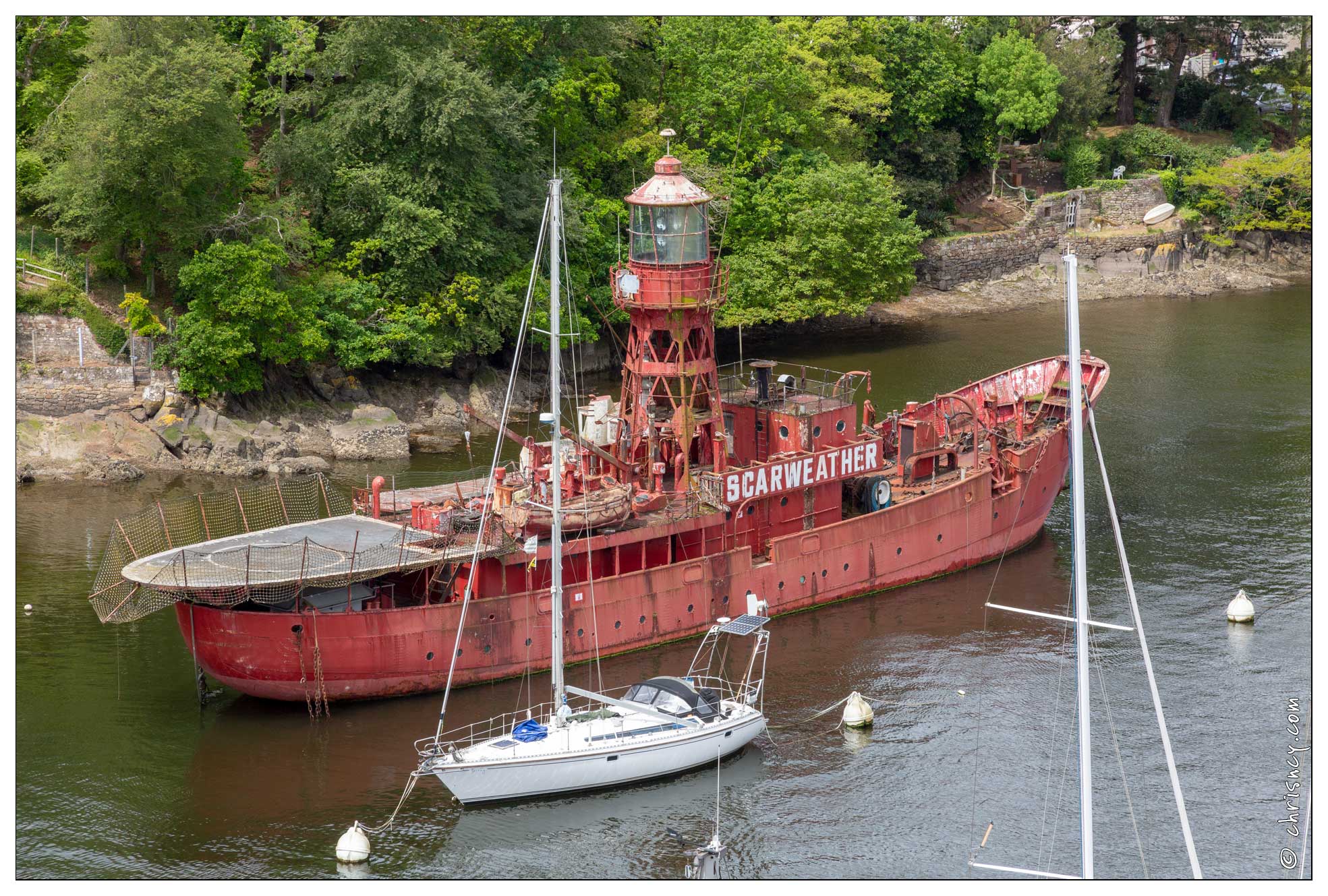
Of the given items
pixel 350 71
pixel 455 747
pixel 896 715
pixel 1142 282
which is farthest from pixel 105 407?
pixel 1142 282

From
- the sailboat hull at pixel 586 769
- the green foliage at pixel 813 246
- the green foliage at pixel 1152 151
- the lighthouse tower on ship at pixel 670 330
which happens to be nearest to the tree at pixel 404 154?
the green foliage at pixel 813 246

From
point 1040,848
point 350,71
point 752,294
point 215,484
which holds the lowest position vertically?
point 1040,848

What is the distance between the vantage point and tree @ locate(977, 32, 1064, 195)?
92875 millimetres

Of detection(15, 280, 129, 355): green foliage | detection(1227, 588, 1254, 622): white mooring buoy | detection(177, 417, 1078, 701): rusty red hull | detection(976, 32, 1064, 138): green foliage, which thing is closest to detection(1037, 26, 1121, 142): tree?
detection(976, 32, 1064, 138): green foliage

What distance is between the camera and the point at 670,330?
161ft

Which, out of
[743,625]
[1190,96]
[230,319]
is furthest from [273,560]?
[1190,96]

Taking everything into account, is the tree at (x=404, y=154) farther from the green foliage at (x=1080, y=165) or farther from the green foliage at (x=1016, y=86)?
the green foliage at (x=1080, y=165)

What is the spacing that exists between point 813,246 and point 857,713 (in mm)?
37245

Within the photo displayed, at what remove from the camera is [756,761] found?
1652 inches

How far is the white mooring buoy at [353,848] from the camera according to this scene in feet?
121

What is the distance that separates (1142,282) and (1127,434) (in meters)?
28.9

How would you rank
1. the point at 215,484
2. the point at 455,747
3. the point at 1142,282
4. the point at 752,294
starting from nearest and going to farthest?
1. the point at 455,747
2. the point at 215,484
3. the point at 752,294
4. the point at 1142,282

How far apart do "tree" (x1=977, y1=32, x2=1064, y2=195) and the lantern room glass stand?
4817 centimetres

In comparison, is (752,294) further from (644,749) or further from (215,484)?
(644,749)
